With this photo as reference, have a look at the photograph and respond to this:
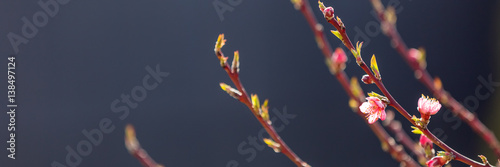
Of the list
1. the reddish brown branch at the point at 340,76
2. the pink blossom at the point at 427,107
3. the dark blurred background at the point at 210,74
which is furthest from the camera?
the dark blurred background at the point at 210,74

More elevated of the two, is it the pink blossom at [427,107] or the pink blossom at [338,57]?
the pink blossom at [338,57]

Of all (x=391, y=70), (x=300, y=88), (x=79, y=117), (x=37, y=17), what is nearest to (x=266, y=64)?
(x=300, y=88)

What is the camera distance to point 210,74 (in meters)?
2.34

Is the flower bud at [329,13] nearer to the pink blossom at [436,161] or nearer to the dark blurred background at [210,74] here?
the pink blossom at [436,161]

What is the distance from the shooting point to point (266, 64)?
93.9 inches

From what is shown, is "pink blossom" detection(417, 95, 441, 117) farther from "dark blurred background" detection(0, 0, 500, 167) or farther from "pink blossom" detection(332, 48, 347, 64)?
"dark blurred background" detection(0, 0, 500, 167)

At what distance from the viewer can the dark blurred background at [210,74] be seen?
2.22 m

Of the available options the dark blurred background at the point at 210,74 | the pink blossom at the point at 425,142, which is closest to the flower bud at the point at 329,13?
the pink blossom at the point at 425,142

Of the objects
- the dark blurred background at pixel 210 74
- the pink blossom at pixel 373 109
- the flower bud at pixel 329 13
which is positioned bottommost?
the pink blossom at pixel 373 109

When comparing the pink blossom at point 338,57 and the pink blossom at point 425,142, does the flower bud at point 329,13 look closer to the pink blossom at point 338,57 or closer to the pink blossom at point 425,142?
the pink blossom at point 338,57

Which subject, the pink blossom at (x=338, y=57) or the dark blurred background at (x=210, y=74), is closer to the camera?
the pink blossom at (x=338, y=57)

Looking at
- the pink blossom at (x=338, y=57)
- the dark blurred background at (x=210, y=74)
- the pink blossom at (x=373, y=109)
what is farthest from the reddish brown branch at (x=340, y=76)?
the dark blurred background at (x=210, y=74)

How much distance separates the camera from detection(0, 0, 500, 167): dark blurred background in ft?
7.28

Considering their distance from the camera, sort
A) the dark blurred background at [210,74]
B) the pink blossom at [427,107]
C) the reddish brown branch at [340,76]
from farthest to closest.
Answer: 1. the dark blurred background at [210,74]
2. the pink blossom at [427,107]
3. the reddish brown branch at [340,76]
